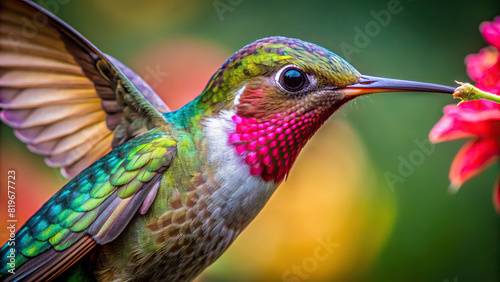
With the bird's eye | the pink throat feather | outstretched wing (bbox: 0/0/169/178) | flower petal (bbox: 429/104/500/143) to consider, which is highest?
outstretched wing (bbox: 0/0/169/178)

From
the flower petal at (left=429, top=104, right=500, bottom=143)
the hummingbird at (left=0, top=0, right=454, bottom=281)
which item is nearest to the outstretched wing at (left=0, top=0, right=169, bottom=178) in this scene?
the hummingbird at (left=0, top=0, right=454, bottom=281)

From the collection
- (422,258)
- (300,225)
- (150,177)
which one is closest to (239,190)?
(150,177)

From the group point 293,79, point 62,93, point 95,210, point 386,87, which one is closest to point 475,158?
point 386,87

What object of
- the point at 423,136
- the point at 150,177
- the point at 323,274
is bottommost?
the point at 323,274

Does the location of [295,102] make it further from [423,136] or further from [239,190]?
[423,136]

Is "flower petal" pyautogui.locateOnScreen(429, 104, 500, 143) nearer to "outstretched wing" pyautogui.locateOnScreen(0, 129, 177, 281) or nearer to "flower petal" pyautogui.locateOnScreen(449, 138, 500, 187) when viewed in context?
"flower petal" pyautogui.locateOnScreen(449, 138, 500, 187)

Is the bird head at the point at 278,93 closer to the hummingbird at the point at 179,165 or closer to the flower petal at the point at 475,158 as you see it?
the hummingbird at the point at 179,165

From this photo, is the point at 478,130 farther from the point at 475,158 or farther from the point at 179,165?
the point at 179,165
